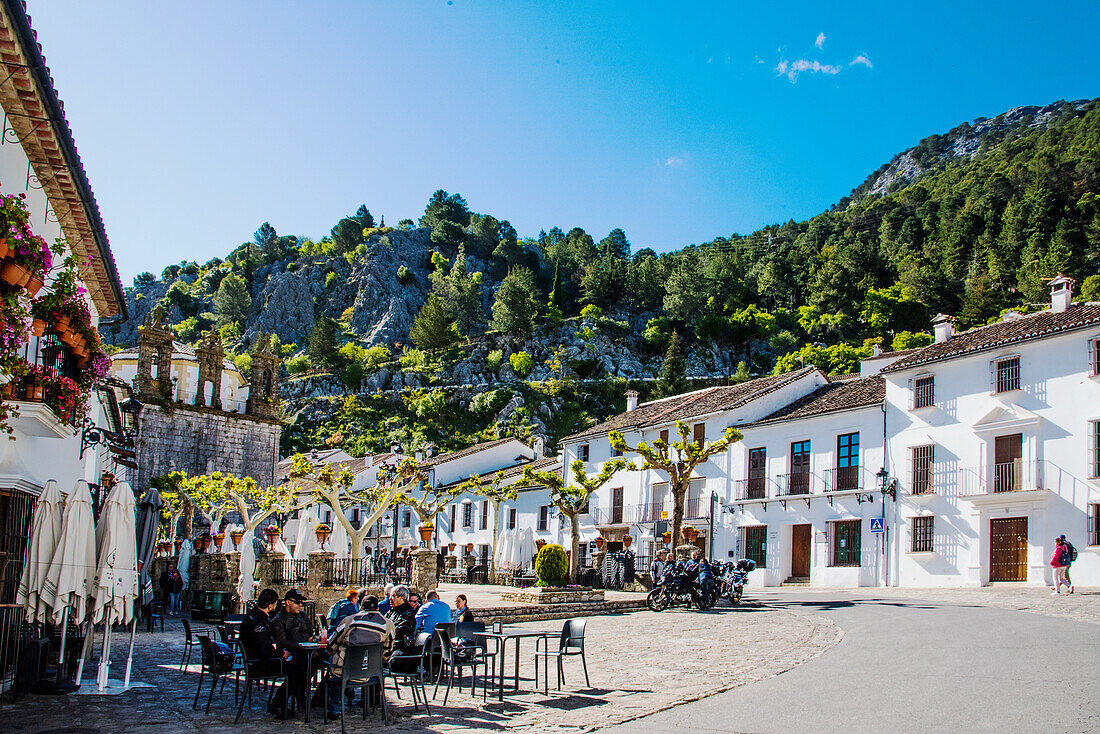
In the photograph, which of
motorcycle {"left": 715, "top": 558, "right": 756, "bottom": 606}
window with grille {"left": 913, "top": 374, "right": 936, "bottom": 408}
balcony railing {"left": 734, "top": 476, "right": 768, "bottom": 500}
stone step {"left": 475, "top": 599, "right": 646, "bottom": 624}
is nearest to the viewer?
stone step {"left": 475, "top": 599, "right": 646, "bottom": 624}

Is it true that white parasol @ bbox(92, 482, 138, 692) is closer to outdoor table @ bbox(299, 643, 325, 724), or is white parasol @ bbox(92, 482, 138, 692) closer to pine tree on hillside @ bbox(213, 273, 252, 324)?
outdoor table @ bbox(299, 643, 325, 724)

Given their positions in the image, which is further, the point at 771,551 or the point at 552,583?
the point at 771,551

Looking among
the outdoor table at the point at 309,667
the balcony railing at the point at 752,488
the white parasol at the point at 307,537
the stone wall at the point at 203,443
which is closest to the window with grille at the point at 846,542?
the balcony railing at the point at 752,488

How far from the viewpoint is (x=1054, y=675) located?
397 inches

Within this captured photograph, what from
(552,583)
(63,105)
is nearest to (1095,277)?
(552,583)

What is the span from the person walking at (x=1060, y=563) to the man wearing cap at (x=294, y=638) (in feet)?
62.8

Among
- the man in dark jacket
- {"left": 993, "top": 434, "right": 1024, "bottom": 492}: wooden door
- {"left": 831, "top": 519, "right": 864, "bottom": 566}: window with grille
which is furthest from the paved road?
{"left": 831, "top": 519, "right": 864, "bottom": 566}: window with grille

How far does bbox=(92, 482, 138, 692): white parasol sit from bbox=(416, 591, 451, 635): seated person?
3.45 m

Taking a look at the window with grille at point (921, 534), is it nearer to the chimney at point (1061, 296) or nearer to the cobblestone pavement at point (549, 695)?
the chimney at point (1061, 296)

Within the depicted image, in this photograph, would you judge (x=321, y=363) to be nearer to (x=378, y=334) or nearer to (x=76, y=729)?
(x=378, y=334)

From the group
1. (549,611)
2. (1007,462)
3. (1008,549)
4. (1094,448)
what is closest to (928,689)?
(549,611)

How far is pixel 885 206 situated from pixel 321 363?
69.2 m

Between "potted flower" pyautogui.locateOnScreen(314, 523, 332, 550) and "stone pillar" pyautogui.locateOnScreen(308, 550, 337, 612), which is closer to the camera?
"stone pillar" pyautogui.locateOnScreen(308, 550, 337, 612)

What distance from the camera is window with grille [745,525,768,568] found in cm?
3416
